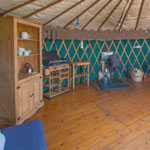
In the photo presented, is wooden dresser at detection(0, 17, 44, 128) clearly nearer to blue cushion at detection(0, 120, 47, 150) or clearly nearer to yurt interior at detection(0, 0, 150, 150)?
yurt interior at detection(0, 0, 150, 150)

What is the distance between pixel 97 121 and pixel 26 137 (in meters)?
1.19

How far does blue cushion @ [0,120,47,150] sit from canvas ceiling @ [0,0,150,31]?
1838mm

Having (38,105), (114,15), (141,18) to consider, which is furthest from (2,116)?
(141,18)

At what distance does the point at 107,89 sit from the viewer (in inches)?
145

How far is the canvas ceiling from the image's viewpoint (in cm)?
246

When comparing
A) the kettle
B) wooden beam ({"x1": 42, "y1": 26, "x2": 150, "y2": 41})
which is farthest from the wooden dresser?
wooden beam ({"x1": 42, "y1": 26, "x2": 150, "y2": 41})

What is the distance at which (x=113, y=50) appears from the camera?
4.70 metres

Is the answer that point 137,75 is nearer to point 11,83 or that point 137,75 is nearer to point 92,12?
point 92,12

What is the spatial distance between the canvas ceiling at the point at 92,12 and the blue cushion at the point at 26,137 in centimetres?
184

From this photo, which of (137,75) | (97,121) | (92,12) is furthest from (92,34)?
(97,121)

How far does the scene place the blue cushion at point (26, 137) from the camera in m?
1.06

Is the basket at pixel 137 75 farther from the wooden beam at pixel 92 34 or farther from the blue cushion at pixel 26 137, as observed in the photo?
the blue cushion at pixel 26 137

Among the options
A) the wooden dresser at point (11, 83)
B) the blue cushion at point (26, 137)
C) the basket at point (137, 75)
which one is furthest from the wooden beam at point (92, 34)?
the blue cushion at point (26, 137)

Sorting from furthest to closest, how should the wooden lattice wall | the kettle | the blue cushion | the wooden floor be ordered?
the wooden lattice wall → the kettle → the wooden floor → the blue cushion
